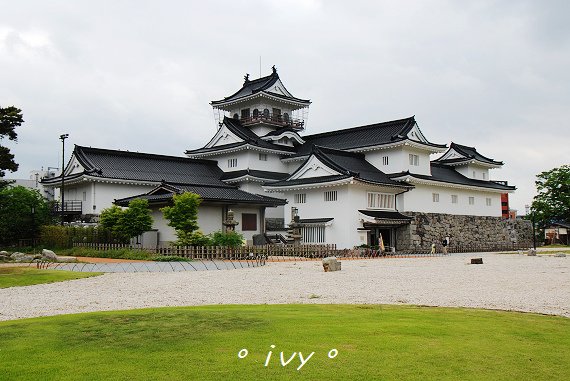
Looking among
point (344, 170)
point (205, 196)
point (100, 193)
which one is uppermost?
point (344, 170)

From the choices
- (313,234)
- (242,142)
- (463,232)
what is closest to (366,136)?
(242,142)

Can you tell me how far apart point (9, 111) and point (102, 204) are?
15.4m

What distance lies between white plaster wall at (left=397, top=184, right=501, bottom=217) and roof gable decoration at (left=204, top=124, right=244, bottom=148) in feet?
59.1

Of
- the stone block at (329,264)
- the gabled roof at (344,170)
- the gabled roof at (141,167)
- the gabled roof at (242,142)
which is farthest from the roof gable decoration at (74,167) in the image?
the stone block at (329,264)

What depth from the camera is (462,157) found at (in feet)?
198

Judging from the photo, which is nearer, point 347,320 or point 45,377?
point 45,377

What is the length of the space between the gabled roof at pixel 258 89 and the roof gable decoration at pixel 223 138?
4633mm

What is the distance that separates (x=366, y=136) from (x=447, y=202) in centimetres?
1041

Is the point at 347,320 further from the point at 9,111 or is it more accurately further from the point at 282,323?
the point at 9,111

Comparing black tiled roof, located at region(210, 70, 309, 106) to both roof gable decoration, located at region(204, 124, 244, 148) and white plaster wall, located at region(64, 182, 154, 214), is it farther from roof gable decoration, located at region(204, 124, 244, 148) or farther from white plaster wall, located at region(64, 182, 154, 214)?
white plaster wall, located at region(64, 182, 154, 214)

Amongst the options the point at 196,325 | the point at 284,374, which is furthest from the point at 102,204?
the point at 284,374

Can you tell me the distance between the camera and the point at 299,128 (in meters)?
60.7

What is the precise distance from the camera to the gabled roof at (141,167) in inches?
1832

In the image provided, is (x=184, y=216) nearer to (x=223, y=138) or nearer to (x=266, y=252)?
(x=266, y=252)
